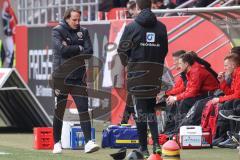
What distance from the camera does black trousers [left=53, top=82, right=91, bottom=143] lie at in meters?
14.5

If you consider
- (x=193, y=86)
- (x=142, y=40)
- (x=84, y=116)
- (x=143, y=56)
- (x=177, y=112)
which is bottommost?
(x=177, y=112)

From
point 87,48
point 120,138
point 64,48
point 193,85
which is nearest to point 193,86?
point 193,85

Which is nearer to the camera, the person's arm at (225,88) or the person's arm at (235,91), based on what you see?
the person's arm at (235,91)

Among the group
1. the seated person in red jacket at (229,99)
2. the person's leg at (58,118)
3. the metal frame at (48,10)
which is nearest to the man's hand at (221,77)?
the seated person in red jacket at (229,99)

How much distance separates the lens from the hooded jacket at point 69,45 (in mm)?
14453

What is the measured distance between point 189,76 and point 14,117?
4062 mm

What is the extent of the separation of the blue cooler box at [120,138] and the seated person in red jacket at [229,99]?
131 centimetres

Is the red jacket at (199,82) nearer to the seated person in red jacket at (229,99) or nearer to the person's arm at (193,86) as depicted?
the person's arm at (193,86)

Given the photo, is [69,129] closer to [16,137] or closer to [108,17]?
[16,137]

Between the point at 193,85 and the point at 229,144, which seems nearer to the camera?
the point at 229,144

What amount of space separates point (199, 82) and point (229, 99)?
115cm

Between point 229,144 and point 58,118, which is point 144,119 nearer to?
point 58,118

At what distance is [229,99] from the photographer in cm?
1548

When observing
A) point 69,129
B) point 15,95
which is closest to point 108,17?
point 15,95
